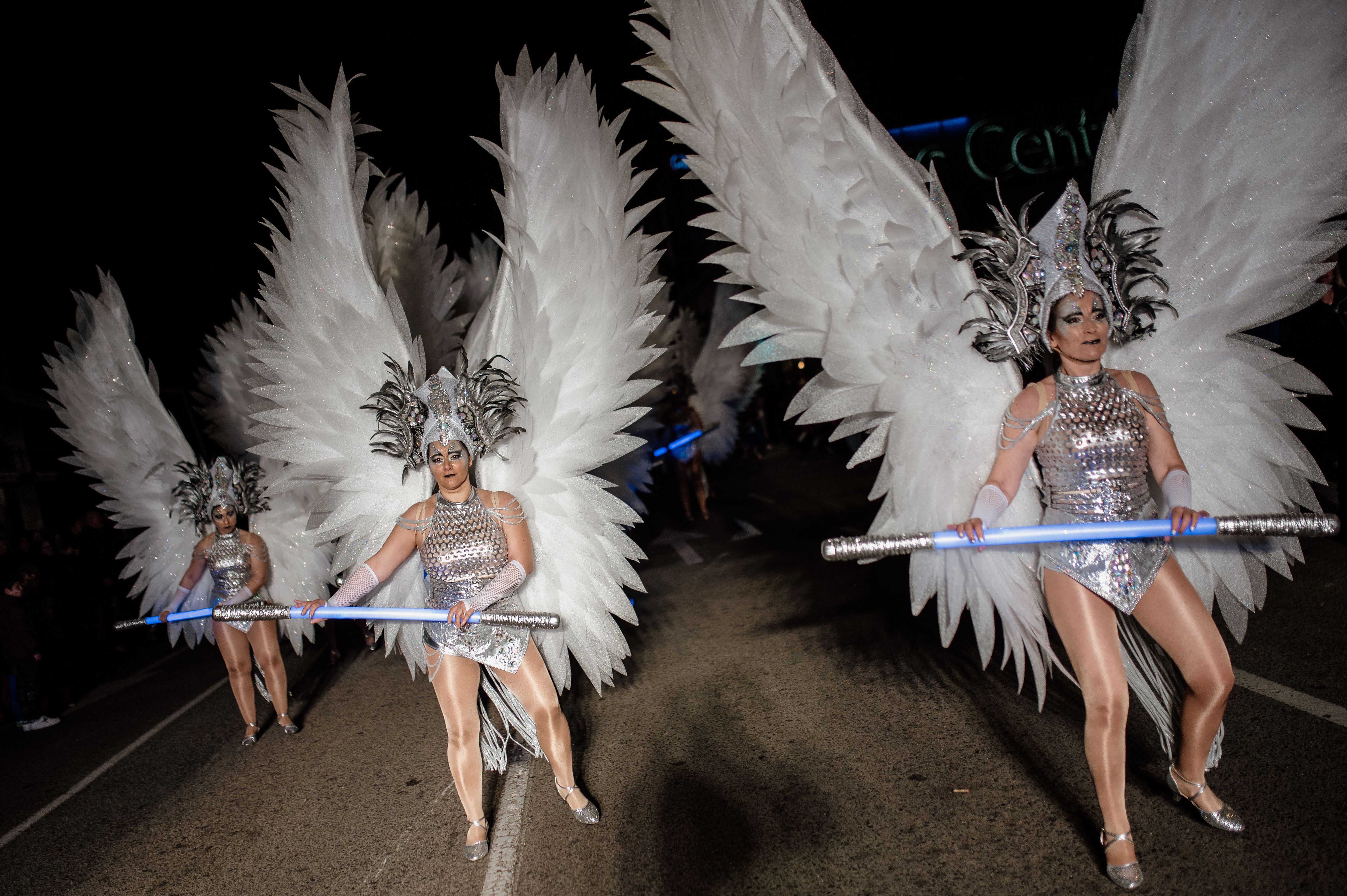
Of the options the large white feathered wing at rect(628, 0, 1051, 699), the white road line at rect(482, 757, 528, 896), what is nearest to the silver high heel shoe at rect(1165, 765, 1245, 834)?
the large white feathered wing at rect(628, 0, 1051, 699)

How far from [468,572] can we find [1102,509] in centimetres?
269

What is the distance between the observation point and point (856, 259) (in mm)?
2973

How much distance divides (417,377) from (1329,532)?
3.79m

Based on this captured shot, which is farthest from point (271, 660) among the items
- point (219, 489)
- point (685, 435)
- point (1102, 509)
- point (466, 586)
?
point (685, 435)

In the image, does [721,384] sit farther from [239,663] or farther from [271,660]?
[239,663]

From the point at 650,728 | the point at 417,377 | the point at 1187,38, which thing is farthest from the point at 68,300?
the point at 1187,38

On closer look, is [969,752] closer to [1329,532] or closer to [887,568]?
[1329,532]

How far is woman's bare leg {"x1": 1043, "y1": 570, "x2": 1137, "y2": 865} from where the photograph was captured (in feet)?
8.55

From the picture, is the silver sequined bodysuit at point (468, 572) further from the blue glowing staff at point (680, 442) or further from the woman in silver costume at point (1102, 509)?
the blue glowing staff at point (680, 442)

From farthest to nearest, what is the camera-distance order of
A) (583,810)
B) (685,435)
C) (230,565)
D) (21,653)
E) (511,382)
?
(685,435), (21,653), (230,565), (511,382), (583,810)

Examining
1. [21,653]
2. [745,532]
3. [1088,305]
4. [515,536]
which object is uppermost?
[1088,305]

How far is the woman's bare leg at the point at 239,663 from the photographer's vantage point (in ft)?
18.1

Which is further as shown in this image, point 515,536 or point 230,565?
point 230,565

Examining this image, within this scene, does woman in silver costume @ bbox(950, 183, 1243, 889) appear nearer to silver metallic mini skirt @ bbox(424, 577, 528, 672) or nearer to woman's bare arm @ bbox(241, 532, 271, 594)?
silver metallic mini skirt @ bbox(424, 577, 528, 672)
